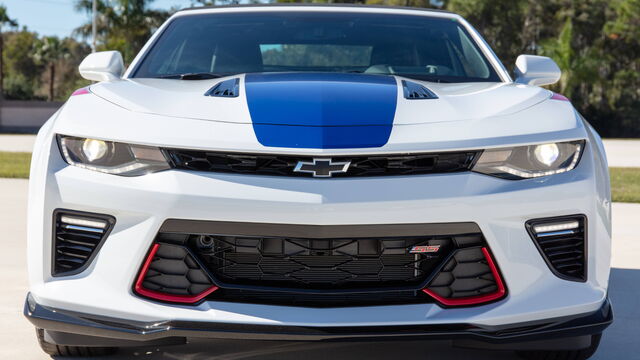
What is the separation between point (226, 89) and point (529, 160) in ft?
3.39

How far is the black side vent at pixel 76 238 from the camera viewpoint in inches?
97.4

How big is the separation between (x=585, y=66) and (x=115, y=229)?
133 ft

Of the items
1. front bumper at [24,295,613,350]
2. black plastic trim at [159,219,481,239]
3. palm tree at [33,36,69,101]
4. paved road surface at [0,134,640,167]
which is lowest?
palm tree at [33,36,69,101]

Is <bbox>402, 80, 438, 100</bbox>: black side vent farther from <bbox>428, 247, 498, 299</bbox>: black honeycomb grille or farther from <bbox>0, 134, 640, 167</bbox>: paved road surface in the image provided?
<bbox>0, 134, 640, 167</bbox>: paved road surface

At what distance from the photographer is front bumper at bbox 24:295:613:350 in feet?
7.79

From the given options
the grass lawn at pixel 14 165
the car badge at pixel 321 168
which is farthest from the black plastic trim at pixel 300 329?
the grass lawn at pixel 14 165

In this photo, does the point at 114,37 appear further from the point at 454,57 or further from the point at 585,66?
the point at 454,57

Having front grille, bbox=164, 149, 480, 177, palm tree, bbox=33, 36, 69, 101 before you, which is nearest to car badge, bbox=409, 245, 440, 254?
front grille, bbox=164, 149, 480, 177

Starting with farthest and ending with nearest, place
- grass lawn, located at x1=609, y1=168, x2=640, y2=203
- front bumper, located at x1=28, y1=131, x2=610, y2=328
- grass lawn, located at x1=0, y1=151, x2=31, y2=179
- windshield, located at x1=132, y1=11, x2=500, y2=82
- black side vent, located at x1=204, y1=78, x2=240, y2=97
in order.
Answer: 1. grass lawn, located at x1=0, y1=151, x2=31, y2=179
2. grass lawn, located at x1=609, y1=168, x2=640, y2=203
3. windshield, located at x1=132, y1=11, x2=500, y2=82
4. black side vent, located at x1=204, y1=78, x2=240, y2=97
5. front bumper, located at x1=28, y1=131, x2=610, y2=328

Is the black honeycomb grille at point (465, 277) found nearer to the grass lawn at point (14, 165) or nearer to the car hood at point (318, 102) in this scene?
the car hood at point (318, 102)

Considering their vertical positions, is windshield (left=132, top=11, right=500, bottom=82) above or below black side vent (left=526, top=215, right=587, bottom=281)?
above

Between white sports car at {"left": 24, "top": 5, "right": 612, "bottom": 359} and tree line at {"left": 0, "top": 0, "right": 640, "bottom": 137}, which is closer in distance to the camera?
white sports car at {"left": 24, "top": 5, "right": 612, "bottom": 359}

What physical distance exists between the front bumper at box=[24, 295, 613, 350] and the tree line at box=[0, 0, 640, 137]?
38.9 m

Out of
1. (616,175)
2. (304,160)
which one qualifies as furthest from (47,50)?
(304,160)
